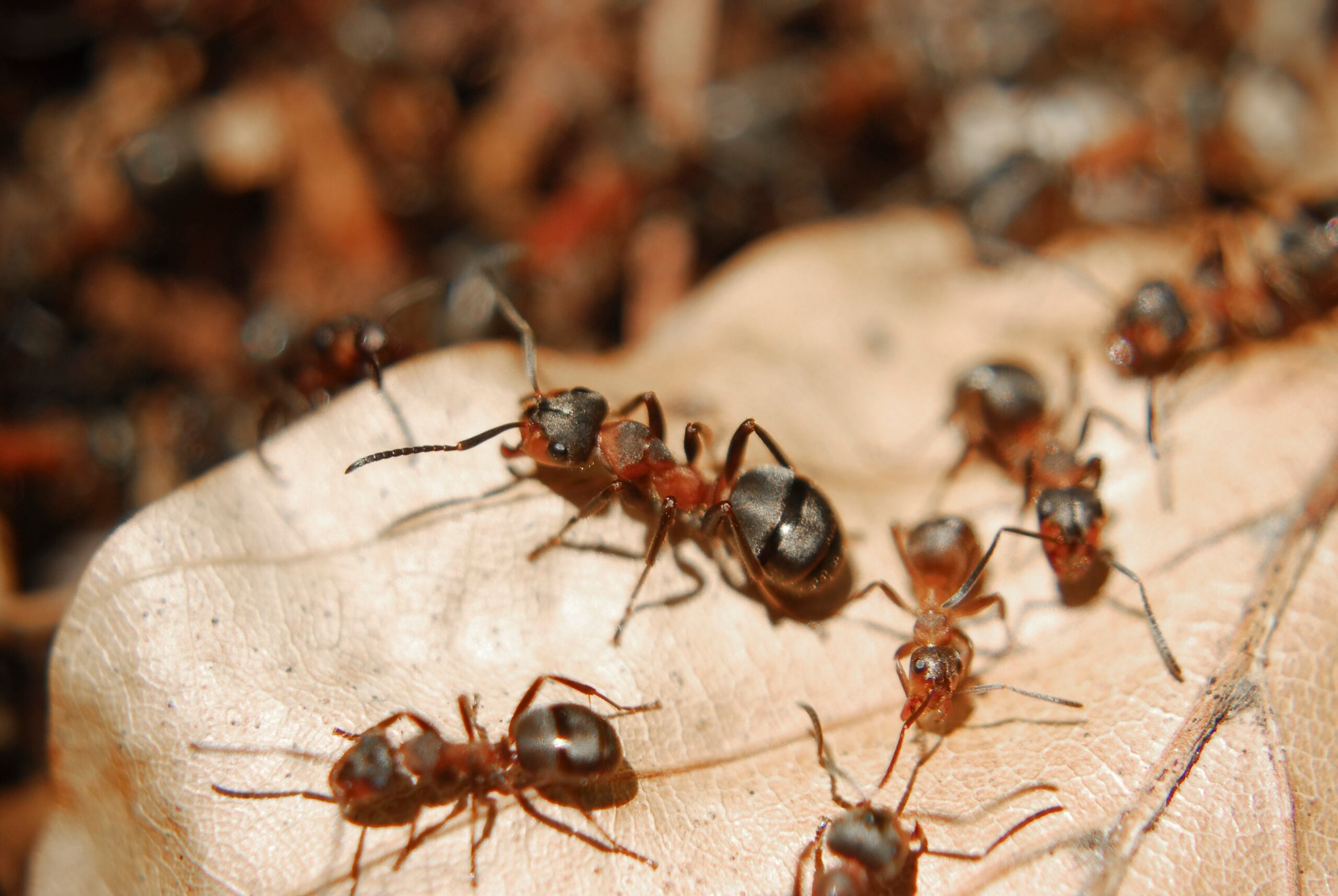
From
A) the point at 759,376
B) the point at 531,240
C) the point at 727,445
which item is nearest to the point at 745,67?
the point at 531,240

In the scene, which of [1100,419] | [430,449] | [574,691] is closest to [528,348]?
[430,449]

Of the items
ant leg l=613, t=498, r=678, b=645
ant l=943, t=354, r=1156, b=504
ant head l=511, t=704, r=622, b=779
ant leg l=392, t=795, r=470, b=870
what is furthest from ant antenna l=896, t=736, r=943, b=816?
ant leg l=392, t=795, r=470, b=870

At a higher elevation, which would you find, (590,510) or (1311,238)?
(1311,238)

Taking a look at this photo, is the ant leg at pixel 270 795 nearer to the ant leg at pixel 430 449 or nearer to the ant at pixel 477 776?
the ant at pixel 477 776

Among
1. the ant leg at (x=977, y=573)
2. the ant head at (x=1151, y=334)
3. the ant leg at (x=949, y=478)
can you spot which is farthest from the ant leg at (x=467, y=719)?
the ant head at (x=1151, y=334)

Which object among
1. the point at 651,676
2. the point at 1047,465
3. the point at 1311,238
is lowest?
the point at 651,676

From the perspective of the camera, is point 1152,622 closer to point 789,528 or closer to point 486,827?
point 789,528
